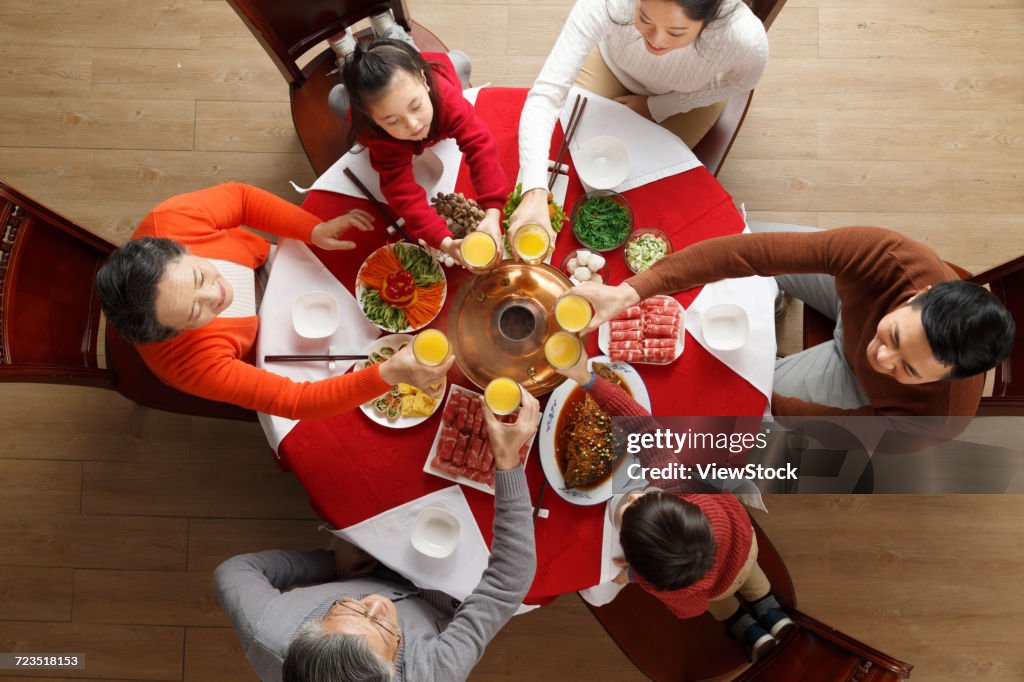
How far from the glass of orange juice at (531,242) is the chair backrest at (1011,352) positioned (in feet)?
4.09

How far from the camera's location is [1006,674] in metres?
2.61

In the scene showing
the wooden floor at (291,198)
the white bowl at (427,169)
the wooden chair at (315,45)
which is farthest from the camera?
the wooden floor at (291,198)

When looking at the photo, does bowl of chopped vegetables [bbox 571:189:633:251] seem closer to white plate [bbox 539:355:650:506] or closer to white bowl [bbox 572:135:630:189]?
white bowl [bbox 572:135:630:189]

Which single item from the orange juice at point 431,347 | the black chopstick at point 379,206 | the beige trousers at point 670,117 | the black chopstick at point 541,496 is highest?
the beige trousers at point 670,117

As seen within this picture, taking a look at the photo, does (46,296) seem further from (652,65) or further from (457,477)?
(652,65)

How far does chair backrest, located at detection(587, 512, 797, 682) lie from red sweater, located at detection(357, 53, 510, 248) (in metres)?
1.27

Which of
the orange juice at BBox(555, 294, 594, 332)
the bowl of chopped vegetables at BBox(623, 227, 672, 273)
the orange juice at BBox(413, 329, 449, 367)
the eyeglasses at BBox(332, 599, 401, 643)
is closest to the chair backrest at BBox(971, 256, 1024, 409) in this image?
the bowl of chopped vegetables at BBox(623, 227, 672, 273)

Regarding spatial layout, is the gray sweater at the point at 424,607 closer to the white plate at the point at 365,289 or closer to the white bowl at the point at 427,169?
the white plate at the point at 365,289

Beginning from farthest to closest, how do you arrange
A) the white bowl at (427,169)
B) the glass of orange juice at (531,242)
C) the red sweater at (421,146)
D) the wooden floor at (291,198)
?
the wooden floor at (291,198)
the white bowl at (427,169)
the red sweater at (421,146)
the glass of orange juice at (531,242)

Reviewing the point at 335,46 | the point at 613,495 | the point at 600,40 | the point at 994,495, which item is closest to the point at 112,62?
the point at 335,46

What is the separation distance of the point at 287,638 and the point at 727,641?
1.33m

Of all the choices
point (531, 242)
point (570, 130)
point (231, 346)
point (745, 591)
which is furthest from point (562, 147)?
point (745, 591)

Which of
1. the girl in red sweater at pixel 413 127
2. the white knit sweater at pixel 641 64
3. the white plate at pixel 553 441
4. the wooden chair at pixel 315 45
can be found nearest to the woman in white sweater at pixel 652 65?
the white knit sweater at pixel 641 64

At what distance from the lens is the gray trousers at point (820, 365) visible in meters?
2.03
